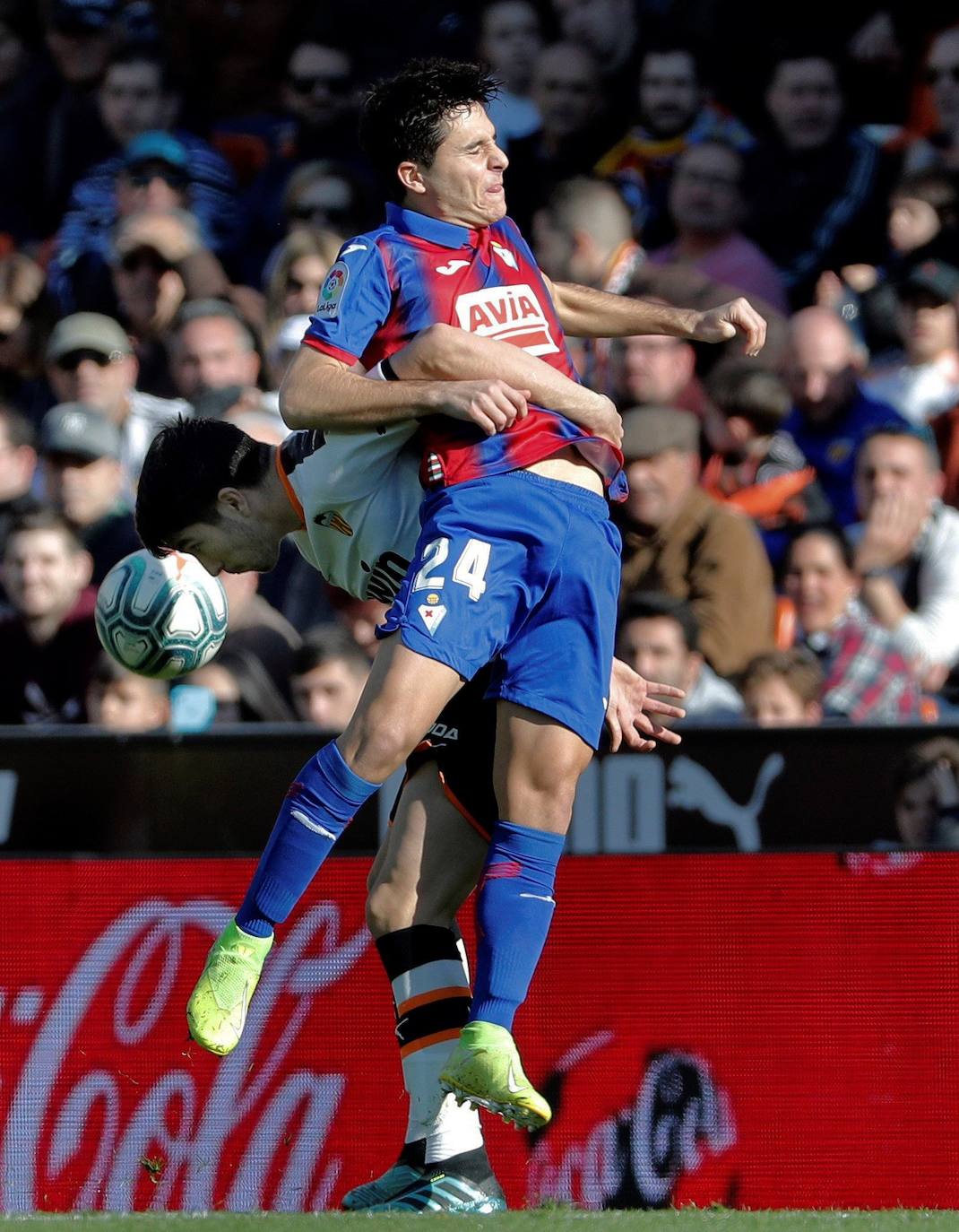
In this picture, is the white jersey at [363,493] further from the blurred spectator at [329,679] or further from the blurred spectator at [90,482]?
the blurred spectator at [90,482]

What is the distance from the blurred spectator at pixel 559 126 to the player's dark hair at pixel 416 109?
4067 mm

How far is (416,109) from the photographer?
378 cm

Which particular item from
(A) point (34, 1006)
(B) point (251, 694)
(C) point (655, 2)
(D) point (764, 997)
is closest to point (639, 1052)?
(D) point (764, 997)

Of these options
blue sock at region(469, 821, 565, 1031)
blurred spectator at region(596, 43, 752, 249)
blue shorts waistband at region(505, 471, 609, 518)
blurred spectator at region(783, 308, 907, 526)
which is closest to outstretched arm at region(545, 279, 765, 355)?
blue shorts waistband at region(505, 471, 609, 518)

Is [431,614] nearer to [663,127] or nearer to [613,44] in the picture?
[663,127]

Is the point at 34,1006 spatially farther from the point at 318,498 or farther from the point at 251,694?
the point at 251,694

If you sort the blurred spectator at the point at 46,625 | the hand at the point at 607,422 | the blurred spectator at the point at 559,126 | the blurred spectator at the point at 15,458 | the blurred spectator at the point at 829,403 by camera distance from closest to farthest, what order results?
the hand at the point at 607,422 → the blurred spectator at the point at 46,625 → the blurred spectator at the point at 829,403 → the blurred spectator at the point at 15,458 → the blurred spectator at the point at 559,126

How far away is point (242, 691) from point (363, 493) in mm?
2486

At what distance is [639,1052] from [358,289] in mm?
1812

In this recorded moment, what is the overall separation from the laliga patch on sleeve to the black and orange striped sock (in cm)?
125

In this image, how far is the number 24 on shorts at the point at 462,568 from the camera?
3.52 m

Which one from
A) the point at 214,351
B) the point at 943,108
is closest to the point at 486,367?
the point at 214,351

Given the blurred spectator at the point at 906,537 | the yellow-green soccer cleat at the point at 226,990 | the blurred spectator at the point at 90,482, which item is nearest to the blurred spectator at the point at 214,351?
the blurred spectator at the point at 90,482

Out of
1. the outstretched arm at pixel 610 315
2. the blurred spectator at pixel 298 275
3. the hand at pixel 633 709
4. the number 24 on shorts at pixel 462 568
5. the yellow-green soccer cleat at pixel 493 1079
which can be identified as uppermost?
the blurred spectator at pixel 298 275
